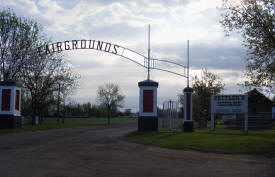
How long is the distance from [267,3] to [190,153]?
10854 mm

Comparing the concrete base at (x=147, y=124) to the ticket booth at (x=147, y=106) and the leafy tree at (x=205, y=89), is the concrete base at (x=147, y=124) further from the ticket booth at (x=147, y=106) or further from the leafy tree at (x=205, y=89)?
the leafy tree at (x=205, y=89)

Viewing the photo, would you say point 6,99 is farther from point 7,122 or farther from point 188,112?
point 188,112

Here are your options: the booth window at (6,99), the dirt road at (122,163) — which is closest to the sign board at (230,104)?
the dirt road at (122,163)

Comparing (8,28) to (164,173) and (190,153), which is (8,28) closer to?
(190,153)

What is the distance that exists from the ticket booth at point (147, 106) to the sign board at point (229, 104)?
4084 mm

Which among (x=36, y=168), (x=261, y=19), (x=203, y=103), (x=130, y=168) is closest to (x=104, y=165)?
(x=130, y=168)

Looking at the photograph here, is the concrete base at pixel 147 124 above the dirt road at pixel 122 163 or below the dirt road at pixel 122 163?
above

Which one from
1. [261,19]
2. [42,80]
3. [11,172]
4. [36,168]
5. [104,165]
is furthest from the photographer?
[42,80]

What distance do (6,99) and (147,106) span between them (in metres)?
10.2

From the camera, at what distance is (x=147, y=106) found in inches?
912

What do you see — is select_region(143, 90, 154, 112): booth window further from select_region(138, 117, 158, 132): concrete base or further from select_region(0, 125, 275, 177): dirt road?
select_region(0, 125, 275, 177): dirt road

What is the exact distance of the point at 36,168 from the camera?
9.41m

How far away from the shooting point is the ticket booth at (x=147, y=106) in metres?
23.0

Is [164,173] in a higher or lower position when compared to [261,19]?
lower
